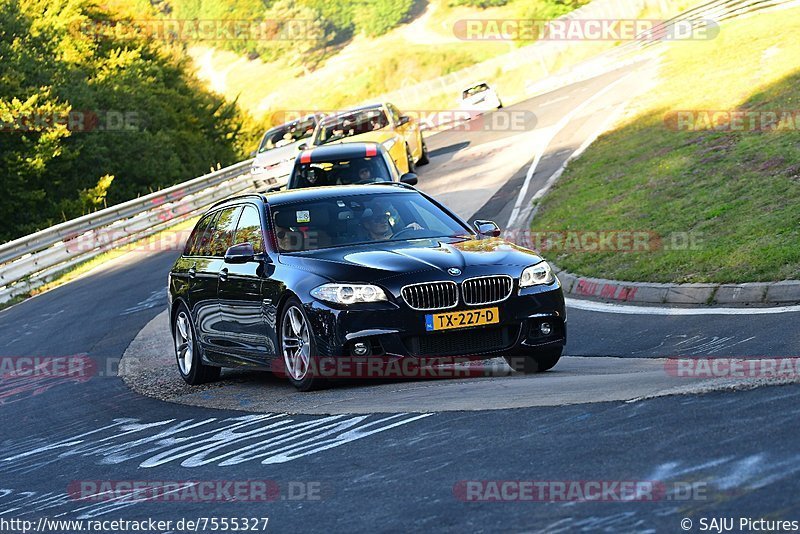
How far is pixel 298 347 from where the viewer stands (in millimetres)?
9797

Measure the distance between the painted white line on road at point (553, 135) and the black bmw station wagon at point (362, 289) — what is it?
33.0 ft

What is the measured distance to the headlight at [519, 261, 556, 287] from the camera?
9.65m

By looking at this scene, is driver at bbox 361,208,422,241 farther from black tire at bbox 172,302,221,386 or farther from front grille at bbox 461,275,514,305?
black tire at bbox 172,302,221,386

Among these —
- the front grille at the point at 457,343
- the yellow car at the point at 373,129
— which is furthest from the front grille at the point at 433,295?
the yellow car at the point at 373,129

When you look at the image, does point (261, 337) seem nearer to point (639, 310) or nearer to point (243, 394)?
point (243, 394)

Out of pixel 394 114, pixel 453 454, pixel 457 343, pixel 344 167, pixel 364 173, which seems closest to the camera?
pixel 453 454

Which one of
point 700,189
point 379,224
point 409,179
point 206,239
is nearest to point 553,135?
point 700,189

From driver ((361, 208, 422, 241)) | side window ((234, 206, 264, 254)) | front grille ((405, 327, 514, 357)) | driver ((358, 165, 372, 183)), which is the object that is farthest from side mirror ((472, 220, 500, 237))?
driver ((358, 165, 372, 183))

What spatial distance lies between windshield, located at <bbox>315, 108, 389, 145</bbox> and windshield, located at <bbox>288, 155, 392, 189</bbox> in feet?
24.8

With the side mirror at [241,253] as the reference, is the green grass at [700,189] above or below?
below

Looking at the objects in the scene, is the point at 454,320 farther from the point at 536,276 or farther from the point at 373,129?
the point at 373,129

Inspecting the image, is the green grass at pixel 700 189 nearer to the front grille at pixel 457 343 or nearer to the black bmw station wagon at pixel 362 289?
the black bmw station wagon at pixel 362 289

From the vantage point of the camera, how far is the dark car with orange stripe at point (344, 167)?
19.2m

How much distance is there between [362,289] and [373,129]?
18866 millimetres
